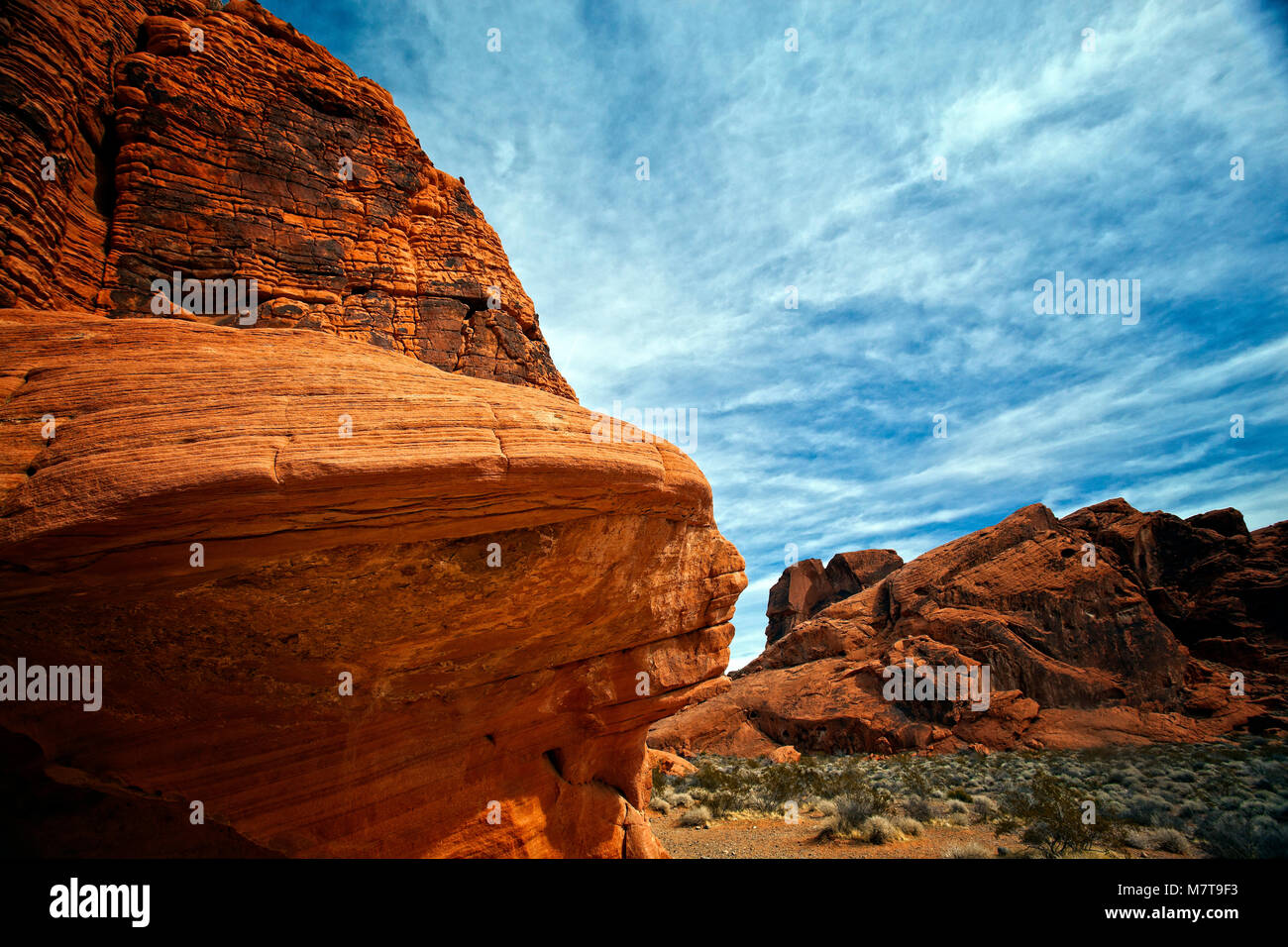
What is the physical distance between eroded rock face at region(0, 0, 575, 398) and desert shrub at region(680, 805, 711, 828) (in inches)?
422

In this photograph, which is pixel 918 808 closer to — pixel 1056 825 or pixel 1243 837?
pixel 1056 825

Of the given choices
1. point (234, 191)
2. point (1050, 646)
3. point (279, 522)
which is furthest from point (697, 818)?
point (1050, 646)

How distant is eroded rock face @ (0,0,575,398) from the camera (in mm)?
6859

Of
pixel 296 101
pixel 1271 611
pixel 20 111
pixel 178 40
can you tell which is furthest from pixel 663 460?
pixel 1271 611

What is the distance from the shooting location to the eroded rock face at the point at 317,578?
3.68 metres

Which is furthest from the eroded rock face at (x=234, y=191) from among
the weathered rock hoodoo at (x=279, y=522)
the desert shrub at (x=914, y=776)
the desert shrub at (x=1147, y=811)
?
the desert shrub at (x=1147, y=811)

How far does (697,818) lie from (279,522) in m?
13.0

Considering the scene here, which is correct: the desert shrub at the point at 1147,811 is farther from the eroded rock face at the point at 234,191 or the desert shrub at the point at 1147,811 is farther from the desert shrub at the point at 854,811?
the eroded rock face at the point at 234,191

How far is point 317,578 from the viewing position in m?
4.47

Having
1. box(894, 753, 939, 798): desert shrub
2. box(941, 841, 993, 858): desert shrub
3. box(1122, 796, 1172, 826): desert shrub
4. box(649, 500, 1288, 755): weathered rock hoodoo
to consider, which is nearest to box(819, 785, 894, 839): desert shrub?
box(941, 841, 993, 858): desert shrub

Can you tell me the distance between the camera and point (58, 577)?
12.1 feet

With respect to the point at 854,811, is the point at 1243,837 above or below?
above

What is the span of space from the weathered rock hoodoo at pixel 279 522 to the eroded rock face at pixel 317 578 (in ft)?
0.09

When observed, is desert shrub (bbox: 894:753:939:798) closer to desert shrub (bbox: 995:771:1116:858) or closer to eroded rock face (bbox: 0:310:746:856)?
desert shrub (bbox: 995:771:1116:858)
